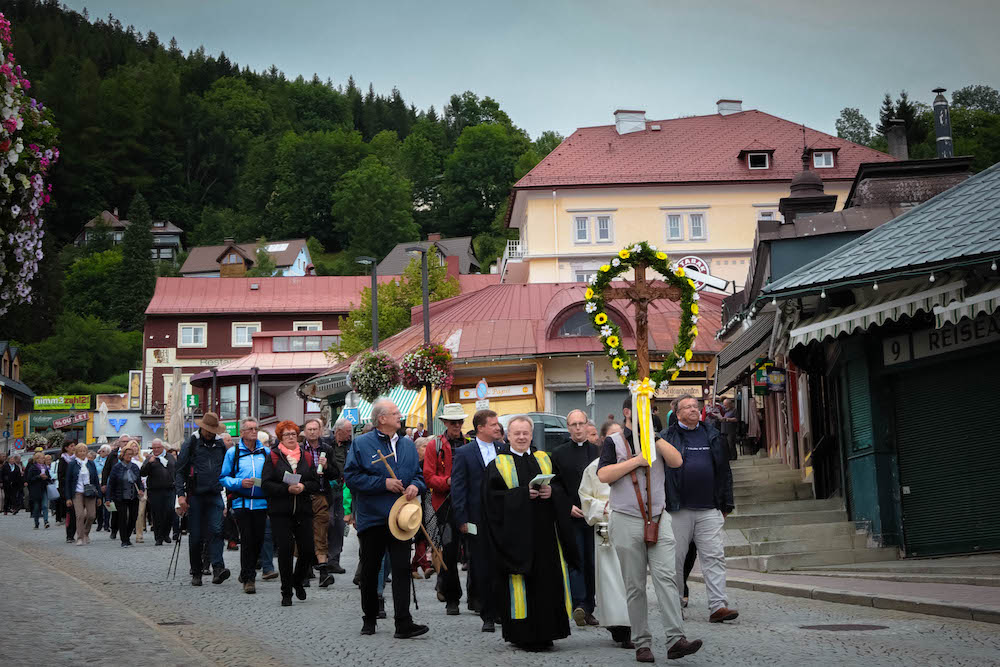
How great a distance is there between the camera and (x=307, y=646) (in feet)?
34.3

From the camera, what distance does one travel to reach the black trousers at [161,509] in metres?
24.0

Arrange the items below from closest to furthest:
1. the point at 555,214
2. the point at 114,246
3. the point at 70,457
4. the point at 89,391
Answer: the point at 70,457 → the point at 555,214 → the point at 89,391 → the point at 114,246

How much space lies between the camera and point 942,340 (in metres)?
16.5

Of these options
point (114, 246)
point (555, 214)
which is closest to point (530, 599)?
point (555, 214)

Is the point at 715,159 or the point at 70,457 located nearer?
the point at 70,457

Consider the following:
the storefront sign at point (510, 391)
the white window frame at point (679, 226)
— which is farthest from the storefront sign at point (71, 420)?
the storefront sign at point (510, 391)

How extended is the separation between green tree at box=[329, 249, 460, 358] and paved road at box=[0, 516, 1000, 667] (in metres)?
44.8

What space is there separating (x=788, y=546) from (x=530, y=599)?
29.1ft

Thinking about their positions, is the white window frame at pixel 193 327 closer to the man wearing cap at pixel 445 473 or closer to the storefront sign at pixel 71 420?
the storefront sign at pixel 71 420

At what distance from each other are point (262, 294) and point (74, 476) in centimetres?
6902

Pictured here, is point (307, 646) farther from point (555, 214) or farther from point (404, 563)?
point (555, 214)

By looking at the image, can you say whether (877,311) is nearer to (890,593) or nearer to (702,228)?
(890,593)

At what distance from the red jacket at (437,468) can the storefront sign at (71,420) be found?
237 feet

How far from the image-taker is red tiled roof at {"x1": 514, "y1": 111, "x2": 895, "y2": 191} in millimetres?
71062
